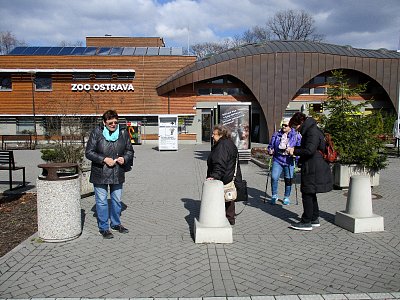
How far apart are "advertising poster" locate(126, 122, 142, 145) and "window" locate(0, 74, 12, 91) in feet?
39.3

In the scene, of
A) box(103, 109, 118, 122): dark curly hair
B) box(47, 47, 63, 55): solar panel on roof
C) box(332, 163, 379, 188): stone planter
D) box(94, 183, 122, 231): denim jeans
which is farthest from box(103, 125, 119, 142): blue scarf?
box(47, 47, 63, 55): solar panel on roof

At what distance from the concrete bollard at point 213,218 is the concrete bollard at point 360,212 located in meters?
2.08

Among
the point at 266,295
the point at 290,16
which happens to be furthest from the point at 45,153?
the point at 290,16

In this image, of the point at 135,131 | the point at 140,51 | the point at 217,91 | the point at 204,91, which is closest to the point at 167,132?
the point at 135,131

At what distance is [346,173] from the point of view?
9289 millimetres

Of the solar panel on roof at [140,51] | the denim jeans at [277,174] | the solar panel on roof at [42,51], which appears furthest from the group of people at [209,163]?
the solar panel on roof at [42,51]

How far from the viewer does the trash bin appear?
5180mm

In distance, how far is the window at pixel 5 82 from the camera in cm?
3319

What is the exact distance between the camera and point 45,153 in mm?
10055

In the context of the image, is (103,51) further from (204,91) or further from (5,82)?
(204,91)

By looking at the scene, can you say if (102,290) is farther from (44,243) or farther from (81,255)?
(44,243)

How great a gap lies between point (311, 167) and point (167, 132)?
18.5 meters

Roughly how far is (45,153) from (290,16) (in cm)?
5944

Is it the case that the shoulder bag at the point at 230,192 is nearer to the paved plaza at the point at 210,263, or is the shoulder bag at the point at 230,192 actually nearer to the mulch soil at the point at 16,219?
the paved plaza at the point at 210,263
